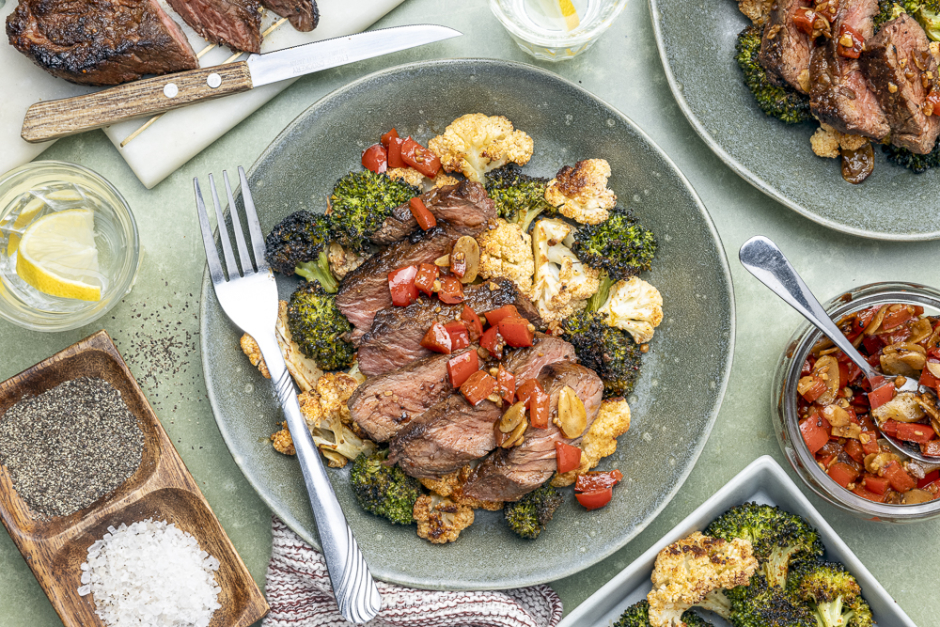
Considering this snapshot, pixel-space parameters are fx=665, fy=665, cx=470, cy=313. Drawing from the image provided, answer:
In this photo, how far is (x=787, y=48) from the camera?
3344 millimetres

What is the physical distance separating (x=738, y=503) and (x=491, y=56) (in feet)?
8.88

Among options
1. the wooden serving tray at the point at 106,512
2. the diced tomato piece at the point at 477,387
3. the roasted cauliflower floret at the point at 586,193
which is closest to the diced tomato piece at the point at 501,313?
the diced tomato piece at the point at 477,387

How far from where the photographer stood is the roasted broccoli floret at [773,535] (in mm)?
3225

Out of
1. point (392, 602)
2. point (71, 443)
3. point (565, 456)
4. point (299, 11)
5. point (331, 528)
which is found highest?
point (299, 11)

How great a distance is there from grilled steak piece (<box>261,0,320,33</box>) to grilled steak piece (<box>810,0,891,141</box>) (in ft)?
8.46

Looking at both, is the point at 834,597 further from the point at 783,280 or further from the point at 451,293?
the point at 451,293

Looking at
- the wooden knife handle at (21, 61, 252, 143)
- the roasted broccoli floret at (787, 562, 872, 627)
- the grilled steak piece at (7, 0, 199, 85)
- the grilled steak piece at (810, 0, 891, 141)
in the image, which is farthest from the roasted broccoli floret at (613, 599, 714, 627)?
the grilled steak piece at (7, 0, 199, 85)

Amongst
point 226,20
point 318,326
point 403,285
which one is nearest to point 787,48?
point 403,285

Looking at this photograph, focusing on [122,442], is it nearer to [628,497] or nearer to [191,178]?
[191,178]

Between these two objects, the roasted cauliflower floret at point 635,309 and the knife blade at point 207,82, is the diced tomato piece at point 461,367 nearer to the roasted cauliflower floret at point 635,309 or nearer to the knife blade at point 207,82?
the roasted cauliflower floret at point 635,309

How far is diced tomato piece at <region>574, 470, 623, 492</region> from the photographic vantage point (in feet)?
11.0

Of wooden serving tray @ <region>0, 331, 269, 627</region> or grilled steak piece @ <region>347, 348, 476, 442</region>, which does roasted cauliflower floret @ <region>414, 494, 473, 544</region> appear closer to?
grilled steak piece @ <region>347, 348, 476, 442</region>

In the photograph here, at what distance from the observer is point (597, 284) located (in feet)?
11.1

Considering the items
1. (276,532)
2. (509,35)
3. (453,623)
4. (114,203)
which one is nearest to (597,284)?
(509,35)
